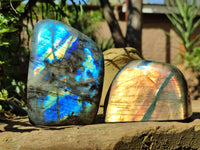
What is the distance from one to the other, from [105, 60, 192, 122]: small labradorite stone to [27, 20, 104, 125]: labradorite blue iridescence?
20 centimetres

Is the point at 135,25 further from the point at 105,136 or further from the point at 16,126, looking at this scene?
the point at 105,136

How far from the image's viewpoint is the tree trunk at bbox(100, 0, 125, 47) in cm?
486

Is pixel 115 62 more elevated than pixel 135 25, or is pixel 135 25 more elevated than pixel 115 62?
pixel 135 25

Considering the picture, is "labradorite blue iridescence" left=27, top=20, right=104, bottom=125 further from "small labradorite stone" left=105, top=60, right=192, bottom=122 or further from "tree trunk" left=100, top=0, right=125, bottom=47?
"tree trunk" left=100, top=0, right=125, bottom=47

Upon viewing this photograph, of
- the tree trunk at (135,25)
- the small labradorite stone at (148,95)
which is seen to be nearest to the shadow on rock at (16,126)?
A: the small labradorite stone at (148,95)

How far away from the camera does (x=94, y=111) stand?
97.9 inches

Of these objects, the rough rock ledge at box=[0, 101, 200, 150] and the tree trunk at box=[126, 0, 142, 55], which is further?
the tree trunk at box=[126, 0, 142, 55]

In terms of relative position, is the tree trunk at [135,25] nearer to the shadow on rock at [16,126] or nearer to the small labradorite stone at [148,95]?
the small labradorite stone at [148,95]

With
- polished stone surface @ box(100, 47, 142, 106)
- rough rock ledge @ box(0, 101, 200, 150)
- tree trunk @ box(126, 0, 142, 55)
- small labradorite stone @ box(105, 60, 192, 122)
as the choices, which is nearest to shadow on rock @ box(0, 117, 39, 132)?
rough rock ledge @ box(0, 101, 200, 150)

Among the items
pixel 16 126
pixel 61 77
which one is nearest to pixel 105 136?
pixel 61 77

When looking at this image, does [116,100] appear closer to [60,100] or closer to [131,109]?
[131,109]

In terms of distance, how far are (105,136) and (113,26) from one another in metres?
3.15

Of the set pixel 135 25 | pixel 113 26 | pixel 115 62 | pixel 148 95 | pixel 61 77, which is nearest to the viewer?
pixel 61 77

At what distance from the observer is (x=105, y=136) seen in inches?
81.4
